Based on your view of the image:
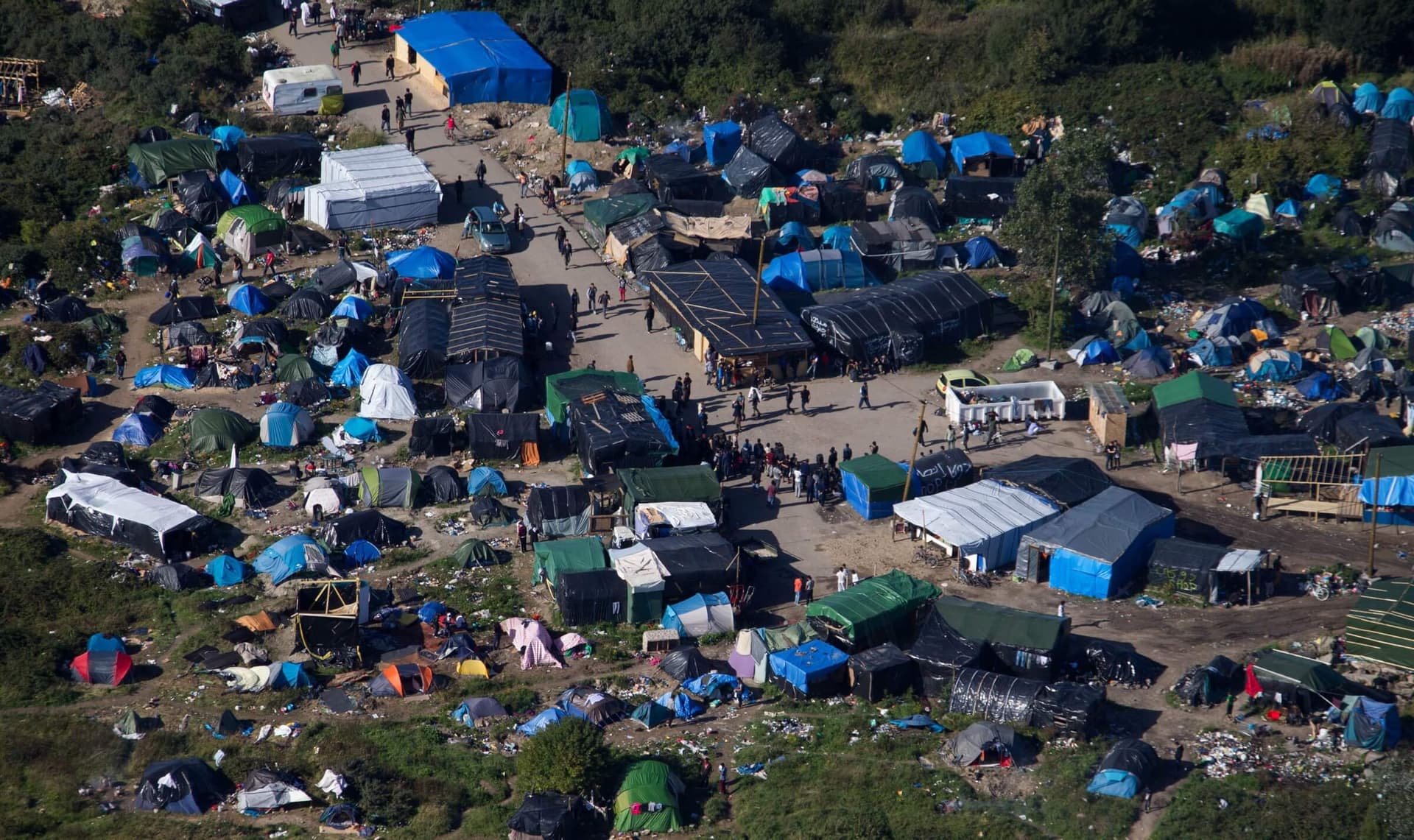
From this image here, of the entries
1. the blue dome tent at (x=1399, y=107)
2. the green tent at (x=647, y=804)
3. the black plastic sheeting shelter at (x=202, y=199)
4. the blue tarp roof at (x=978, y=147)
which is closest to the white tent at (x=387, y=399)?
the black plastic sheeting shelter at (x=202, y=199)

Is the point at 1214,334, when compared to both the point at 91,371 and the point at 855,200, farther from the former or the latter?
the point at 91,371

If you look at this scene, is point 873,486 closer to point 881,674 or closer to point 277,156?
point 881,674

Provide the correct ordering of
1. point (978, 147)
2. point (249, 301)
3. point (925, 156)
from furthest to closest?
point (925, 156) → point (978, 147) → point (249, 301)

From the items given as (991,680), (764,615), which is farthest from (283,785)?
(991,680)

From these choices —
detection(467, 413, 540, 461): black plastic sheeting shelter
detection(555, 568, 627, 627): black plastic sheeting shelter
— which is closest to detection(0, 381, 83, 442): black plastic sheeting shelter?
detection(467, 413, 540, 461): black plastic sheeting shelter

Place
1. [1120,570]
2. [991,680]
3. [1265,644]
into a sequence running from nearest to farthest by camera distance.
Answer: [991,680] < [1265,644] < [1120,570]

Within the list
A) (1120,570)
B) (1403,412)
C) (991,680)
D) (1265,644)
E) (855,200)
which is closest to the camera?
(991,680)

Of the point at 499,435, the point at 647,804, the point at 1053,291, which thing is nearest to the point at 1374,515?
the point at 1053,291
